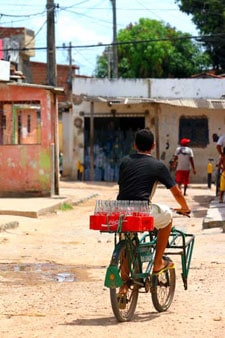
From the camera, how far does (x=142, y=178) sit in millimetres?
7148

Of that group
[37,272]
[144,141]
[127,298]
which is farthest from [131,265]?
[37,272]

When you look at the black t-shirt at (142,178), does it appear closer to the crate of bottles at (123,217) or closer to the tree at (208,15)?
the crate of bottles at (123,217)

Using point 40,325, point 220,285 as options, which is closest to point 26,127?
point 220,285

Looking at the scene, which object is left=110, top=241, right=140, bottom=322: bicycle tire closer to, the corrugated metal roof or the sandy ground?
the sandy ground

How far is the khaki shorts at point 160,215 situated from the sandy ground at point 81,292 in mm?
809

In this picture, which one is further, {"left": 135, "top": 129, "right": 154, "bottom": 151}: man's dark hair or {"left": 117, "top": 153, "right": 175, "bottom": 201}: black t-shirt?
{"left": 135, "top": 129, "right": 154, "bottom": 151}: man's dark hair

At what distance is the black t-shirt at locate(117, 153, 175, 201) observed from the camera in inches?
281

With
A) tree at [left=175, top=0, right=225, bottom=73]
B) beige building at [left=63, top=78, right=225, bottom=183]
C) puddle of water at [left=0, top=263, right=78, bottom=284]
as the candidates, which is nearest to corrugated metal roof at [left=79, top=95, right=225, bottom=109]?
beige building at [left=63, top=78, right=225, bottom=183]

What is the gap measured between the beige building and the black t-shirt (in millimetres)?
22702

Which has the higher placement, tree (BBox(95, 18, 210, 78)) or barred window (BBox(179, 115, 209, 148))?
tree (BBox(95, 18, 210, 78))

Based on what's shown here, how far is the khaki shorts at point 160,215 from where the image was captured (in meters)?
7.02

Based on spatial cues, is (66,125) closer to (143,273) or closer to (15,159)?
(15,159)

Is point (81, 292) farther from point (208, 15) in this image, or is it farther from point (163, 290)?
point (208, 15)

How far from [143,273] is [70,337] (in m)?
0.99
